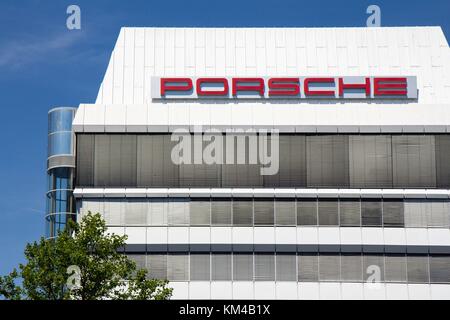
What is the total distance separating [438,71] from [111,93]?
28792 mm

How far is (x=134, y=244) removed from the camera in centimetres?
6512

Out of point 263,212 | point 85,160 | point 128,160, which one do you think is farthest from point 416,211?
point 85,160

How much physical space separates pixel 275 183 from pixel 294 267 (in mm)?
6953

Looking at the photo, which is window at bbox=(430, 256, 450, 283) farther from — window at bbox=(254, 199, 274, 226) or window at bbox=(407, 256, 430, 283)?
window at bbox=(254, 199, 274, 226)

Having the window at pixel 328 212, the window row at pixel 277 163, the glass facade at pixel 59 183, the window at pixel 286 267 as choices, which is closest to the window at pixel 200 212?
the window row at pixel 277 163

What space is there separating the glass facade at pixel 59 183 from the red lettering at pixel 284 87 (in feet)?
59.4

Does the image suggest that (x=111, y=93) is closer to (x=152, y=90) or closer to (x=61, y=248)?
(x=152, y=90)

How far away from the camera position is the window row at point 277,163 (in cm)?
6694

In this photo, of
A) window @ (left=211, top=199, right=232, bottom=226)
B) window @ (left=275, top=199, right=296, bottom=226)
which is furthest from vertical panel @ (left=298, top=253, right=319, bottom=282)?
window @ (left=211, top=199, right=232, bottom=226)

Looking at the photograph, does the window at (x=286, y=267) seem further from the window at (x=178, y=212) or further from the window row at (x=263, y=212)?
the window at (x=178, y=212)

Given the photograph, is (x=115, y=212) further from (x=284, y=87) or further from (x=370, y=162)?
(x=370, y=162)

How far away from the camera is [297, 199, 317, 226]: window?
66.2m

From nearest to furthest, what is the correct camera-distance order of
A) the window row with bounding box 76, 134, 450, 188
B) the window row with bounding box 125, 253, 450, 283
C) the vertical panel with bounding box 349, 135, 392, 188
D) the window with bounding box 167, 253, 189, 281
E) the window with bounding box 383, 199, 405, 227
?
the window with bounding box 167, 253, 189, 281, the window row with bounding box 125, 253, 450, 283, the window with bounding box 383, 199, 405, 227, the window row with bounding box 76, 134, 450, 188, the vertical panel with bounding box 349, 135, 392, 188

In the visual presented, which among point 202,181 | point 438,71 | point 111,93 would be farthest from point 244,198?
point 438,71
